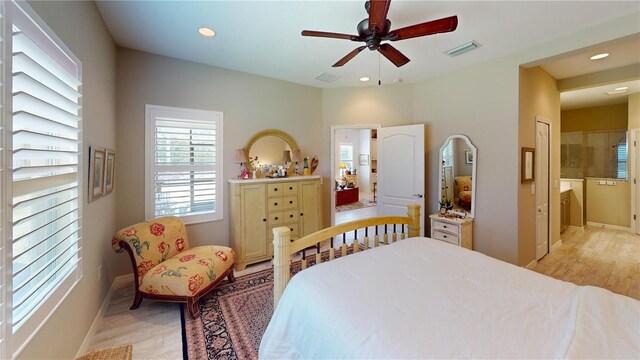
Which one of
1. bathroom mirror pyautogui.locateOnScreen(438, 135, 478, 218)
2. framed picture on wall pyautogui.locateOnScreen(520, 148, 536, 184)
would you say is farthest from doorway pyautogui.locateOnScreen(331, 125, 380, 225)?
framed picture on wall pyautogui.locateOnScreen(520, 148, 536, 184)

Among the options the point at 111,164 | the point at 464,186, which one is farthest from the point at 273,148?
the point at 464,186

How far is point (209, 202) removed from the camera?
3.44 meters

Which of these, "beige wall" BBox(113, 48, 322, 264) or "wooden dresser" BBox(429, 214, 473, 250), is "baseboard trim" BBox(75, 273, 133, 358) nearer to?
"beige wall" BBox(113, 48, 322, 264)

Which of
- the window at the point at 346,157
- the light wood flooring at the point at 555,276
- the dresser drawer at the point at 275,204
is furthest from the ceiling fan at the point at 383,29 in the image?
the window at the point at 346,157

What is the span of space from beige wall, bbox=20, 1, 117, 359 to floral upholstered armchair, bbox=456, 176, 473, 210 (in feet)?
13.6

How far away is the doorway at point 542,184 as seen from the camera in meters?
3.43

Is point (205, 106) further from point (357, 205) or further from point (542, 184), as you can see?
point (357, 205)

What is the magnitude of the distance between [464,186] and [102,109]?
4337mm

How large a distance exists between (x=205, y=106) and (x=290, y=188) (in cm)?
161

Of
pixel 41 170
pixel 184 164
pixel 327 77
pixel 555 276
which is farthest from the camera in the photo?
pixel 327 77

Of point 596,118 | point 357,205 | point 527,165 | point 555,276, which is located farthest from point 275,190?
point 596,118

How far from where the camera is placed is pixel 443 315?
114cm

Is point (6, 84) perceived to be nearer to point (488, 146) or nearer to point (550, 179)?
point (488, 146)

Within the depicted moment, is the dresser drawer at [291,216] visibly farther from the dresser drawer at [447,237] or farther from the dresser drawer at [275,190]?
the dresser drawer at [447,237]
